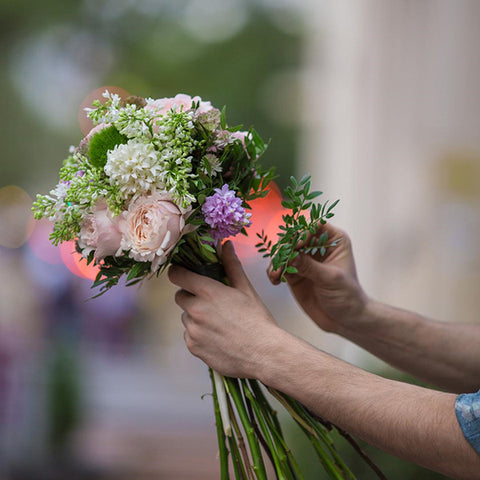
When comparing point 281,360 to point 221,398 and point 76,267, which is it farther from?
point 76,267

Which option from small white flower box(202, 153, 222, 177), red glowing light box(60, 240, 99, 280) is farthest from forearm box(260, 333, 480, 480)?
red glowing light box(60, 240, 99, 280)

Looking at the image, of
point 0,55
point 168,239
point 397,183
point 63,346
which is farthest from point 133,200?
point 0,55

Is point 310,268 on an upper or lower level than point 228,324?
upper

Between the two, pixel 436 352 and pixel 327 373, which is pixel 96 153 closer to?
pixel 327 373

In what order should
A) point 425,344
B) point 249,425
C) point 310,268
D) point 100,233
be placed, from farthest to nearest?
point 425,344 → point 310,268 → point 249,425 → point 100,233

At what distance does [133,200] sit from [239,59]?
8297 mm

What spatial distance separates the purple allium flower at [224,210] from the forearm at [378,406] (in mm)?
269

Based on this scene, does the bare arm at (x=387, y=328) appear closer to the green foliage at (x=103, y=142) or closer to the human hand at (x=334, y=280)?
the human hand at (x=334, y=280)

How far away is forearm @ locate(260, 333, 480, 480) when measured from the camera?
99 centimetres

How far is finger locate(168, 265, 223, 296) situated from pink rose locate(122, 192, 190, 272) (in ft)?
0.36

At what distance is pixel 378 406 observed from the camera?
3.51ft

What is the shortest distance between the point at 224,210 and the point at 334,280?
0.49 meters

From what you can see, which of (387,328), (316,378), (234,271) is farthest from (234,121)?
(316,378)

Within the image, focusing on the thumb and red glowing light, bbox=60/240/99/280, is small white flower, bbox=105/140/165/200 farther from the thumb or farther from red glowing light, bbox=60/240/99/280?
red glowing light, bbox=60/240/99/280
